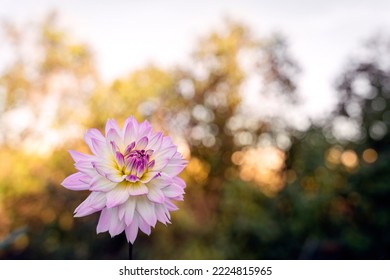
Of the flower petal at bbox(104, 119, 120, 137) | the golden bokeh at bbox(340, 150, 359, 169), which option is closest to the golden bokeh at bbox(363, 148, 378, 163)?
the golden bokeh at bbox(340, 150, 359, 169)

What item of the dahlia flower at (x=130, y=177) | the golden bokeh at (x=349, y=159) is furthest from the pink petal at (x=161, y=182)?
the golden bokeh at (x=349, y=159)

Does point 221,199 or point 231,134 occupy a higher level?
point 231,134

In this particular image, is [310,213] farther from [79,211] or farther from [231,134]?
[79,211]

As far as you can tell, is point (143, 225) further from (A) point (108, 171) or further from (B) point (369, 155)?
(B) point (369, 155)

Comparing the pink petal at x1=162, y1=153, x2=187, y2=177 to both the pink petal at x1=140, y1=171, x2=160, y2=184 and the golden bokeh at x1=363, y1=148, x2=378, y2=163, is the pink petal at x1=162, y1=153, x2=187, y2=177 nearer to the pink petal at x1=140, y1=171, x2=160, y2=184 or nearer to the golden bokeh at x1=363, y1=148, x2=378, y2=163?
the pink petal at x1=140, y1=171, x2=160, y2=184
